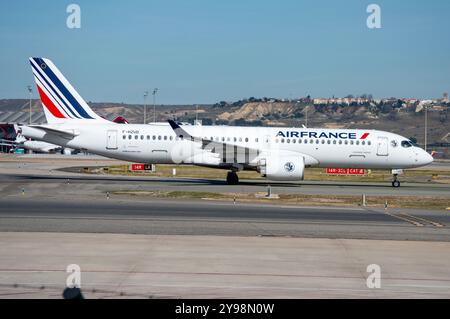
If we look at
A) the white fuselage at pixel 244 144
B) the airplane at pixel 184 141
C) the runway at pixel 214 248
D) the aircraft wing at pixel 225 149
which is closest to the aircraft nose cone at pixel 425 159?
the white fuselage at pixel 244 144

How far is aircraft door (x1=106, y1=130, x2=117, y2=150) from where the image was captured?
39938 millimetres

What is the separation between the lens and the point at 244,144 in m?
40.5

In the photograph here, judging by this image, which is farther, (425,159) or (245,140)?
(425,159)

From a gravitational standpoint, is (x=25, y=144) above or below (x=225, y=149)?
below

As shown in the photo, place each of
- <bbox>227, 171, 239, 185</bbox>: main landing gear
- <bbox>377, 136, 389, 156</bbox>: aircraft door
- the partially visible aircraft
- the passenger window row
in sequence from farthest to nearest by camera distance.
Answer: the partially visible aircraft, <bbox>377, 136, 389, 156</bbox>: aircraft door, <bbox>227, 171, 239, 185</bbox>: main landing gear, the passenger window row

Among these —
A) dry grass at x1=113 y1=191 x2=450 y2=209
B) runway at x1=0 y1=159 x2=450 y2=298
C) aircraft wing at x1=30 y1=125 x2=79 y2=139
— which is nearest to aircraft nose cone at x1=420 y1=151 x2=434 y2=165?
dry grass at x1=113 y1=191 x2=450 y2=209

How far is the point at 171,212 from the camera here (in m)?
25.2

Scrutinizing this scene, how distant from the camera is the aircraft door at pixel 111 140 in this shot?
39.9 metres

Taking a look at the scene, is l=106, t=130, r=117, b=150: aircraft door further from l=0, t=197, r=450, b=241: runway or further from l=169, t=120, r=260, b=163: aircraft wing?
l=0, t=197, r=450, b=241: runway

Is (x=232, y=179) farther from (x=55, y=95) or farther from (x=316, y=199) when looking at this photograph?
(x=55, y=95)

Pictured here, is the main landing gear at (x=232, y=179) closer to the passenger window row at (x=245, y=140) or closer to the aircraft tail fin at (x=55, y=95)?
the passenger window row at (x=245, y=140)

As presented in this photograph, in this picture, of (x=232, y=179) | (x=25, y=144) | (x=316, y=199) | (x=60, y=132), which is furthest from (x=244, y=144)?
(x=25, y=144)

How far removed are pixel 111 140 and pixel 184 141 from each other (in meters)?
4.66
